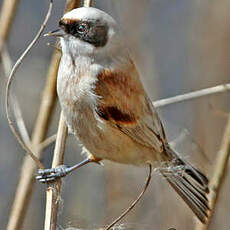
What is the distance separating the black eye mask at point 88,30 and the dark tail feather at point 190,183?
0.56 metres

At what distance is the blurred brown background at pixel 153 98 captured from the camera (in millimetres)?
2438

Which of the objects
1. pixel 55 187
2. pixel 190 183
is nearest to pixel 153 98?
pixel 190 183

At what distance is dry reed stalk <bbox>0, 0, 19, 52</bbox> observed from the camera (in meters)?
1.96

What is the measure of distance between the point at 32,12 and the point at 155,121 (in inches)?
86.8

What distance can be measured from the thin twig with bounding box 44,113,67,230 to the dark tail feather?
50 cm

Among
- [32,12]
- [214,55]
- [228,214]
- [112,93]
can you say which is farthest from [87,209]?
[32,12]

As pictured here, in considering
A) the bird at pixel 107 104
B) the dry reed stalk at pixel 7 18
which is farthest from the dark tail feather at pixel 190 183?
the dry reed stalk at pixel 7 18

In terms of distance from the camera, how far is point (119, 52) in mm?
1853

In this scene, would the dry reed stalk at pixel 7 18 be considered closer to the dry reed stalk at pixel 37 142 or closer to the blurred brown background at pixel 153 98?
the dry reed stalk at pixel 37 142

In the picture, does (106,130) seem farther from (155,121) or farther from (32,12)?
(32,12)

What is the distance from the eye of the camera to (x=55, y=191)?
1640 millimetres

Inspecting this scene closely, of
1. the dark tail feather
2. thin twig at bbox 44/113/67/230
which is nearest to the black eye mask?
thin twig at bbox 44/113/67/230

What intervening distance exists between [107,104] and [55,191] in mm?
400

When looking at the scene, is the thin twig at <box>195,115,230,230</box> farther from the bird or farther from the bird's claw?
the bird's claw
